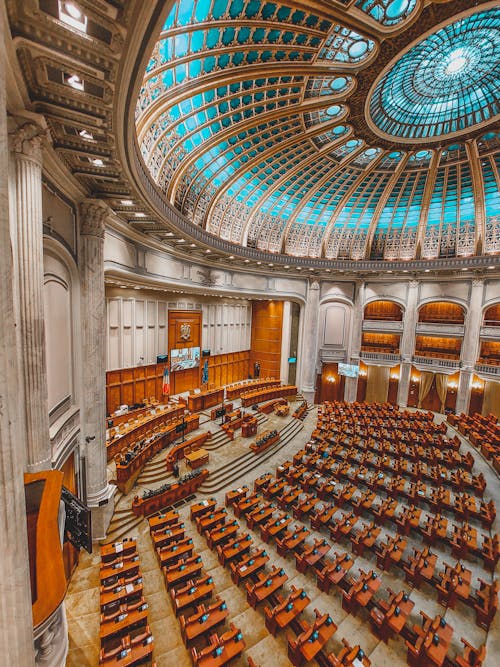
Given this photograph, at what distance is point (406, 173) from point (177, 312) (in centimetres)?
1533

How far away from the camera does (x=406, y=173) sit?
1495 centimetres

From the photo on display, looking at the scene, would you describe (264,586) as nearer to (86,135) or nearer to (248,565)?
(248,565)

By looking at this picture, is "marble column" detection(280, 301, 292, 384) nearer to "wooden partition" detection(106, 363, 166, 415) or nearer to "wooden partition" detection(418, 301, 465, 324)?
"wooden partition" detection(106, 363, 166, 415)

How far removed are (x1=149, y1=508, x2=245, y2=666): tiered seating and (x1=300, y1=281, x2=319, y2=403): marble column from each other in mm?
11885

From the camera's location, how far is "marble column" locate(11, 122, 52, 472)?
385cm

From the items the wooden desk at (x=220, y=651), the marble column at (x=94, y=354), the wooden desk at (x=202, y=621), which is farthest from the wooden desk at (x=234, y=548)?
the marble column at (x=94, y=354)

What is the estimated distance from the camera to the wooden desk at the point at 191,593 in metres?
5.88

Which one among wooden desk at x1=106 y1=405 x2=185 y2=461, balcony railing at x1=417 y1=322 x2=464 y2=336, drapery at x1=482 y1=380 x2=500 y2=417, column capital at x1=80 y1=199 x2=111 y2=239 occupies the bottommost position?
wooden desk at x1=106 y1=405 x2=185 y2=461

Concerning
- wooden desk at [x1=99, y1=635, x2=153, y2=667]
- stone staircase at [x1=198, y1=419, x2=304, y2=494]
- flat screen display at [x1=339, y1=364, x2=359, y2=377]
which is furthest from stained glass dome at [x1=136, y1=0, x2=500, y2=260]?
wooden desk at [x1=99, y1=635, x2=153, y2=667]

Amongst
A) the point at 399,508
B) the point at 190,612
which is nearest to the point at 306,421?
the point at 399,508

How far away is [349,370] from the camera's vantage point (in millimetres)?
19078

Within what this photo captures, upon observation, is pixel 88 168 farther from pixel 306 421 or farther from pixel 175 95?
pixel 306 421

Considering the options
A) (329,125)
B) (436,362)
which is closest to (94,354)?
(329,125)

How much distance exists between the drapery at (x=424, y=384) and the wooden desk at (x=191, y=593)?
17318 millimetres
